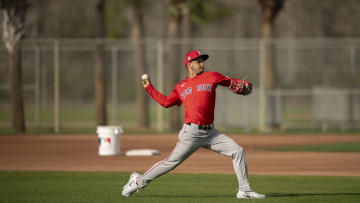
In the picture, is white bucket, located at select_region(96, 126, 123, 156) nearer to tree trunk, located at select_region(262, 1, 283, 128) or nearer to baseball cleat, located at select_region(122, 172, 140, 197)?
baseball cleat, located at select_region(122, 172, 140, 197)

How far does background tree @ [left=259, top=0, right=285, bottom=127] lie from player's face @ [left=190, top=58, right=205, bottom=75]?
742 inches

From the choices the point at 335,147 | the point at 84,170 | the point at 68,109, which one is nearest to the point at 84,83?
the point at 68,109

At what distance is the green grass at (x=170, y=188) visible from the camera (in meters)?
11.1

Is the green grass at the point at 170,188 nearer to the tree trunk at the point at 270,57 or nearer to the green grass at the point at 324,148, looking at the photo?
the green grass at the point at 324,148

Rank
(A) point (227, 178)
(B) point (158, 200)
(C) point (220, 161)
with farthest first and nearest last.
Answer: (C) point (220, 161)
(A) point (227, 178)
(B) point (158, 200)

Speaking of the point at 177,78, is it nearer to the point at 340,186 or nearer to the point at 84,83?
the point at 340,186

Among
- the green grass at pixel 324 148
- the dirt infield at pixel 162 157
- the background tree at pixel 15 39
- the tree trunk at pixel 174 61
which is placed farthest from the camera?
the tree trunk at pixel 174 61

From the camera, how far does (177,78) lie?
100 ft

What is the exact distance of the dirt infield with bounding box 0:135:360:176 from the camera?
634 inches

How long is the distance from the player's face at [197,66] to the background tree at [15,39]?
18823 millimetres

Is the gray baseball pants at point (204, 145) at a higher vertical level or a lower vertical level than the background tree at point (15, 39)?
lower

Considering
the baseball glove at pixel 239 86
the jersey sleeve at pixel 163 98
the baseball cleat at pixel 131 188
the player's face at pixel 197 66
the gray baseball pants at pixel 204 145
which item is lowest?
the baseball cleat at pixel 131 188

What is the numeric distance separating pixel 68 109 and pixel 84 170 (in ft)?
171

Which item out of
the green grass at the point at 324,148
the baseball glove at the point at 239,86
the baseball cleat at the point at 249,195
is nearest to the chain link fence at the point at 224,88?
the green grass at the point at 324,148
